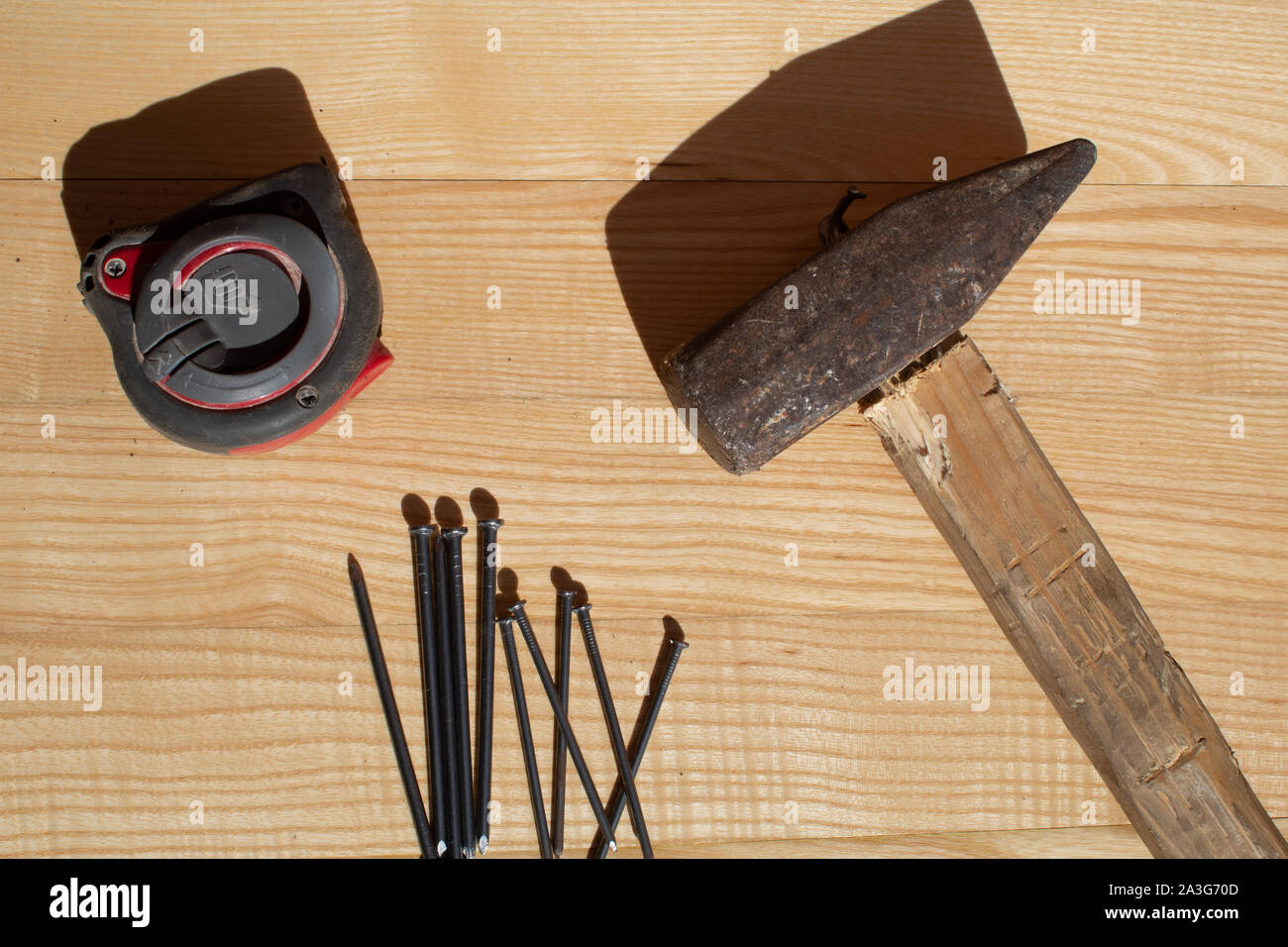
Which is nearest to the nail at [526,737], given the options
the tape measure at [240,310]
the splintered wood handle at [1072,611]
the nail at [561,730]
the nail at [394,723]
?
the nail at [561,730]

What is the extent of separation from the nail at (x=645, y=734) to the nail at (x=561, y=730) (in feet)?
0.22

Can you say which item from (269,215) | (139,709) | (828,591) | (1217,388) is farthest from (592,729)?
(1217,388)

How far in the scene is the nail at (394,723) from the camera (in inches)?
48.1

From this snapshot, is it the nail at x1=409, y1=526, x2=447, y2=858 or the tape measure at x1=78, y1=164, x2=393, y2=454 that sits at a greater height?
the tape measure at x1=78, y1=164, x2=393, y2=454

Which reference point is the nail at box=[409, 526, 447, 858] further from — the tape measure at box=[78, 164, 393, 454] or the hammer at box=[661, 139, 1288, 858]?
the hammer at box=[661, 139, 1288, 858]

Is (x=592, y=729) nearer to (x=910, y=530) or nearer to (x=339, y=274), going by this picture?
(x=910, y=530)

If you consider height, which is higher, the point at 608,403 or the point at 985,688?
the point at 608,403

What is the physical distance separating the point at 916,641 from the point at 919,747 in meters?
0.17

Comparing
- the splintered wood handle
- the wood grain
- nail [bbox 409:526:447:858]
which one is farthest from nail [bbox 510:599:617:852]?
the wood grain

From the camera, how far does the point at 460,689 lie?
1220 mm

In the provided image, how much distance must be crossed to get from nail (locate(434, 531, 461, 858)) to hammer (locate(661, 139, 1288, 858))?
0.46 metres

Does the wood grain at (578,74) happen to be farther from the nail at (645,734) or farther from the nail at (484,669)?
the nail at (645,734)

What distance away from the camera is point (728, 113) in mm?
1275

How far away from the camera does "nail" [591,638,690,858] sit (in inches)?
48.1
